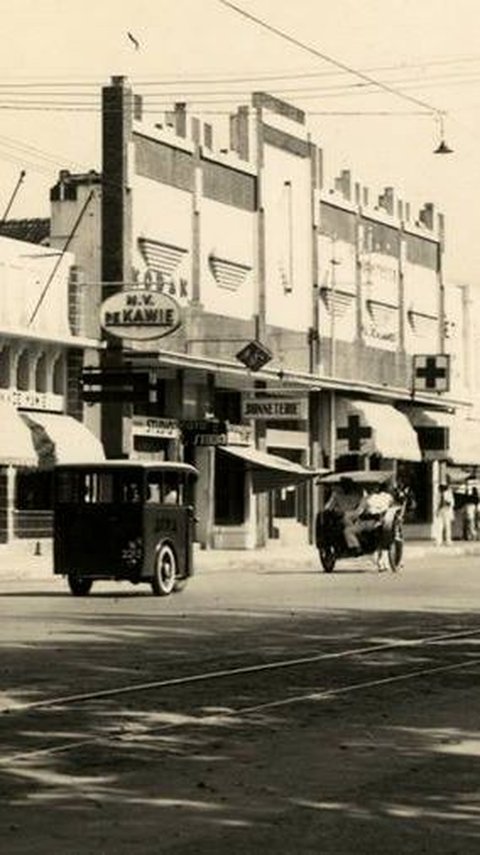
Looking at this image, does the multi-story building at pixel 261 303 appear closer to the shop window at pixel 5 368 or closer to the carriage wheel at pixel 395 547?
the shop window at pixel 5 368

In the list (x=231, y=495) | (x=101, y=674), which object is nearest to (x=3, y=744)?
(x=101, y=674)

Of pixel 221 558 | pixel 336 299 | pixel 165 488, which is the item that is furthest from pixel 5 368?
pixel 336 299

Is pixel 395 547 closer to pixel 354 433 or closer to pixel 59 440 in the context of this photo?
pixel 59 440

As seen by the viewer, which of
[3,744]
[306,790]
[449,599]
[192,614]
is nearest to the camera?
[306,790]

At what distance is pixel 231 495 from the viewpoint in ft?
154

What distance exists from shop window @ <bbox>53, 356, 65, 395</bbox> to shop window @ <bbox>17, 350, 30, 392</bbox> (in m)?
1.19

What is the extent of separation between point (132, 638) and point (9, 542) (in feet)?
67.2

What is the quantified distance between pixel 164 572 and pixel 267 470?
1945 cm

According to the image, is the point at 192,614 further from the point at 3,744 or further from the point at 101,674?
the point at 3,744

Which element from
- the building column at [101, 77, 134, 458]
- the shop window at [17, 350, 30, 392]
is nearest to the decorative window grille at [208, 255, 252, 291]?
the building column at [101, 77, 134, 458]

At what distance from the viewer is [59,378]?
Answer: 1590 inches

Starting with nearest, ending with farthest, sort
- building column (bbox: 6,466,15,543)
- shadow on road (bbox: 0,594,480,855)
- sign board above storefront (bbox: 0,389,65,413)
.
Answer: shadow on road (bbox: 0,594,480,855), sign board above storefront (bbox: 0,389,65,413), building column (bbox: 6,466,15,543)

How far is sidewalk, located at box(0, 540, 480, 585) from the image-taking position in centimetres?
3434

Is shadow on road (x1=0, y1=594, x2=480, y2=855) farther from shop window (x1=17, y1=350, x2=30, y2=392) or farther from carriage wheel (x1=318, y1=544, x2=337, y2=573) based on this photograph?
shop window (x1=17, y1=350, x2=30, y2=392)
